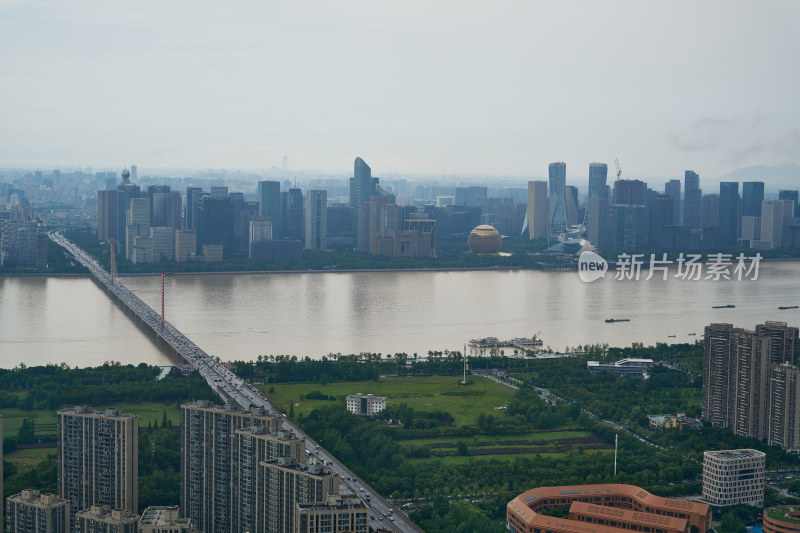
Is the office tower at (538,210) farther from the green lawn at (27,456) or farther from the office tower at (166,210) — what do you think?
the green lawn at (27,456)

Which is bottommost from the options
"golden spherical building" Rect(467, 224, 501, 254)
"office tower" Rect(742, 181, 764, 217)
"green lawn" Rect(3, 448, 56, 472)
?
"green lawn" Rect(3, 448, 56, 472)

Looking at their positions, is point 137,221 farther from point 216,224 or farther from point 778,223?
point 778,223

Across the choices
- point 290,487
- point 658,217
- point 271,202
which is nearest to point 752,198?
point 658,217

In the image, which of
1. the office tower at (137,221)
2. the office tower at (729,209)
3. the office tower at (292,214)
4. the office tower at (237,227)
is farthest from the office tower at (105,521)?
the office tower at (729,209)

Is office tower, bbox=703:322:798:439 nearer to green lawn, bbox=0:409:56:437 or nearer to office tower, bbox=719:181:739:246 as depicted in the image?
green lawn, bbox=0:409:56:437

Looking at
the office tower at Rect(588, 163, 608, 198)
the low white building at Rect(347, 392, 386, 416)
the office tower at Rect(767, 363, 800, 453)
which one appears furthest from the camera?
the office tower at Rect(588, 163, 608, 198)

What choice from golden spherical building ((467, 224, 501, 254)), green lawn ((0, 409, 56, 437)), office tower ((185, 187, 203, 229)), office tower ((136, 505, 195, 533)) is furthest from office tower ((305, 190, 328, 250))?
office tower ((136, 505, 195, 533))

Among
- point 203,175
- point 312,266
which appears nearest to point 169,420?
point 312,266
